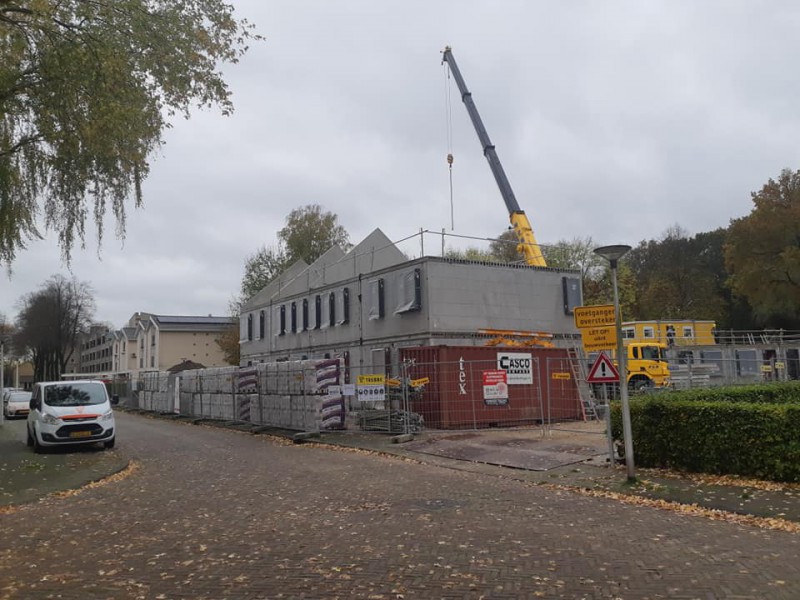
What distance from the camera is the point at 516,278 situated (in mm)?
25422

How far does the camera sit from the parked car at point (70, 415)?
15.3 metres

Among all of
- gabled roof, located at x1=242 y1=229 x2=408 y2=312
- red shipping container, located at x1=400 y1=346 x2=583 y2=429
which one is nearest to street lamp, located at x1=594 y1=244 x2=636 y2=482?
red shipping container, located at x1=400 y1=346 x2=583 y2=429

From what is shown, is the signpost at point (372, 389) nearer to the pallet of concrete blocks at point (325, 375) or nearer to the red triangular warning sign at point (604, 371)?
the pallet of concrete blocks at point (325, 375)

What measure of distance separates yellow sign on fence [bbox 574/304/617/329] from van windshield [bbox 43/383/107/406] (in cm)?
1228

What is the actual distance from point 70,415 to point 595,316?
1251 cm

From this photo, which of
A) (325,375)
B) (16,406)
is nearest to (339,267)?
(325,375)

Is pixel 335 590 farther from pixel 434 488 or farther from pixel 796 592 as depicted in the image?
pixel 434 488


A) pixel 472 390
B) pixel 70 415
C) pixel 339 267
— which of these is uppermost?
pixel 339 267

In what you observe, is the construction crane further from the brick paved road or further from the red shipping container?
the brick paved road

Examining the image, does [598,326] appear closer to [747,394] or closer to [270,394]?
[747,394]

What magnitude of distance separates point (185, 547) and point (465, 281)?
1809 centimetres

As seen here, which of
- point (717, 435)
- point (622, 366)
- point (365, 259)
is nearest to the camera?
point (717, 435)

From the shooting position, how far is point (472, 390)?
18.3 metres

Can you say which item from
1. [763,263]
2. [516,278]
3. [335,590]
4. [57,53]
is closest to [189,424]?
[516,278]
